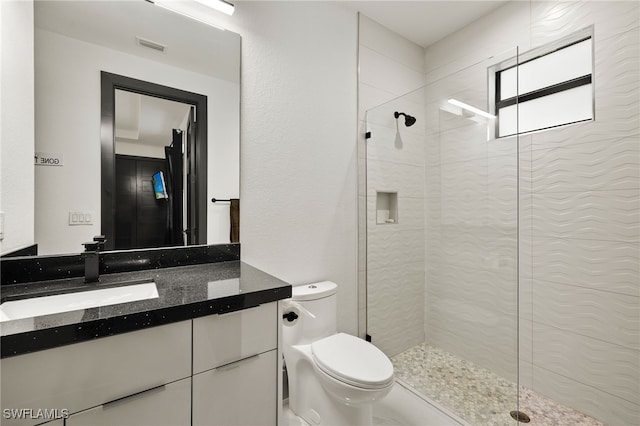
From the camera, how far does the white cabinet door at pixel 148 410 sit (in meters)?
0.73

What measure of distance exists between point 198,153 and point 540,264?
2249 millimetres

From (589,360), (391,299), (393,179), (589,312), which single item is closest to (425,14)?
(393,179)

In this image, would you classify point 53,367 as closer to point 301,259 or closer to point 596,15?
point 301,259

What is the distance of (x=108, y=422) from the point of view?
0.75 m

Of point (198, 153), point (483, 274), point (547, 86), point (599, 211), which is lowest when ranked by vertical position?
point (483, 274)

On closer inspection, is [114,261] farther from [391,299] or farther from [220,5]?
[391,299]

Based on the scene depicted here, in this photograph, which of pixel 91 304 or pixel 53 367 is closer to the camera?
pixel 53 367

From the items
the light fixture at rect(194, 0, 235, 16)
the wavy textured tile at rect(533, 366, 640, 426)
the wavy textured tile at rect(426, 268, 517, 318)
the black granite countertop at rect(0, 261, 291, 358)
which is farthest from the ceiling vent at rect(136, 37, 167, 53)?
the wavy textured tile at rect(533, 366, 640, 426)

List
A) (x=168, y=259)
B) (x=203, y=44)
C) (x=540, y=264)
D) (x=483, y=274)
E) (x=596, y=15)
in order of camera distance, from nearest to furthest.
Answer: (x=168, y=259), (x=203, y=44), (x=596, y=15), (x=483, y=274), (x=540, y=264)

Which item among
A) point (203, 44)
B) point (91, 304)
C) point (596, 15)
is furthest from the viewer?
point (596, 15)

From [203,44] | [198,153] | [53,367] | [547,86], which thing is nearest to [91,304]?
[53,367]

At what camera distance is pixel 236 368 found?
95 centimetres

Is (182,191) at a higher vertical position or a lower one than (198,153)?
lower

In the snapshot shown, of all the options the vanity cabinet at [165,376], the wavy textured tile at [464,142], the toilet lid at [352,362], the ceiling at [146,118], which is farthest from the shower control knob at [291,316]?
the wavy textured tile at [464,142]
